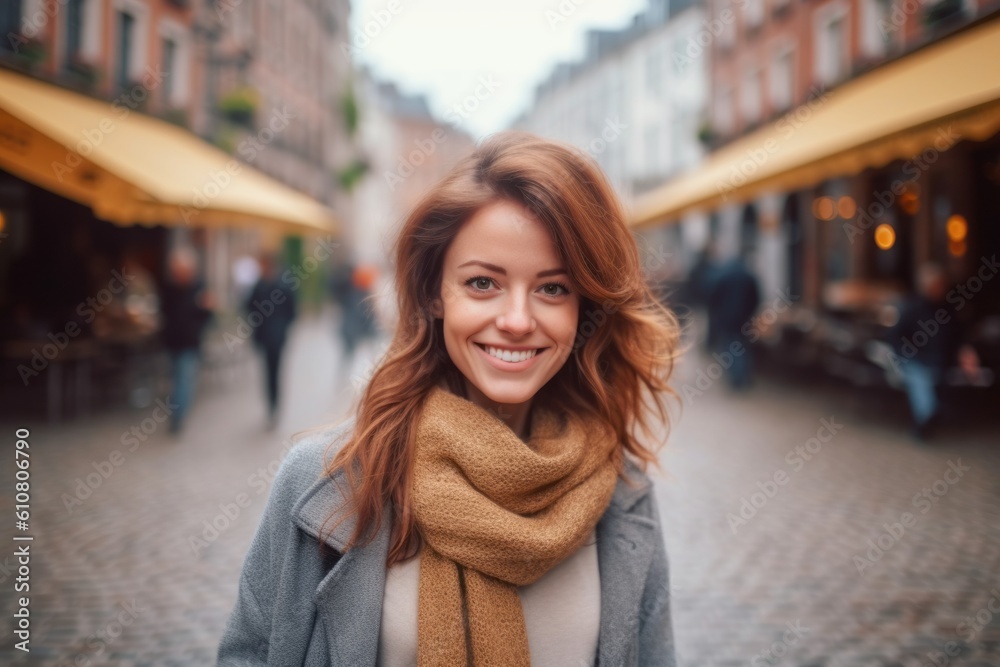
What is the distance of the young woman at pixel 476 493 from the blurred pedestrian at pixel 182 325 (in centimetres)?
844

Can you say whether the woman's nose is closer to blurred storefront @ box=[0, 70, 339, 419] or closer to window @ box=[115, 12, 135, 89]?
blurred storefront @ box=[0, 70, 339, 419]

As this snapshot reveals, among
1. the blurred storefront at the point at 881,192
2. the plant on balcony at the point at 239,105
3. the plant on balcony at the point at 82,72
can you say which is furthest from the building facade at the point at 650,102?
the plant on balcony at the point at 82,72

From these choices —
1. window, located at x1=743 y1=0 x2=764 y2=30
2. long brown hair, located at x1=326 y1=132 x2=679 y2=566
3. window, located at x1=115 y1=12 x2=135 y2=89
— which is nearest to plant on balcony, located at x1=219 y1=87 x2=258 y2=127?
window, located at x1=115 y1=12 x2=135 y2=89

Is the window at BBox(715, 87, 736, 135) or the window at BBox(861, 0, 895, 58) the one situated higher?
the window at BBox(715, 87, 736, 135)

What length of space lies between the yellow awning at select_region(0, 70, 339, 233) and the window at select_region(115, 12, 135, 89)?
6.85 ft

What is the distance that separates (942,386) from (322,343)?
614 inches

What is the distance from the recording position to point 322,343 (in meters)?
20.8

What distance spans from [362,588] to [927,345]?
28.5 feet

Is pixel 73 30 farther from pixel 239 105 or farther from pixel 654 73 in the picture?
pixel 654 73

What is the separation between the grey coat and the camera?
1.52 m

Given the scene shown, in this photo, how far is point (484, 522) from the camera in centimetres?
156

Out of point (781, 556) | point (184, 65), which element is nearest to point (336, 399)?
point (781, 556)

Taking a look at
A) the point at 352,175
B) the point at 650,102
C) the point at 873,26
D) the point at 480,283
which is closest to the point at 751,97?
the point at 873,26

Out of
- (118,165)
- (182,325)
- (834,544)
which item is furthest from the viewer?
(182,325)
